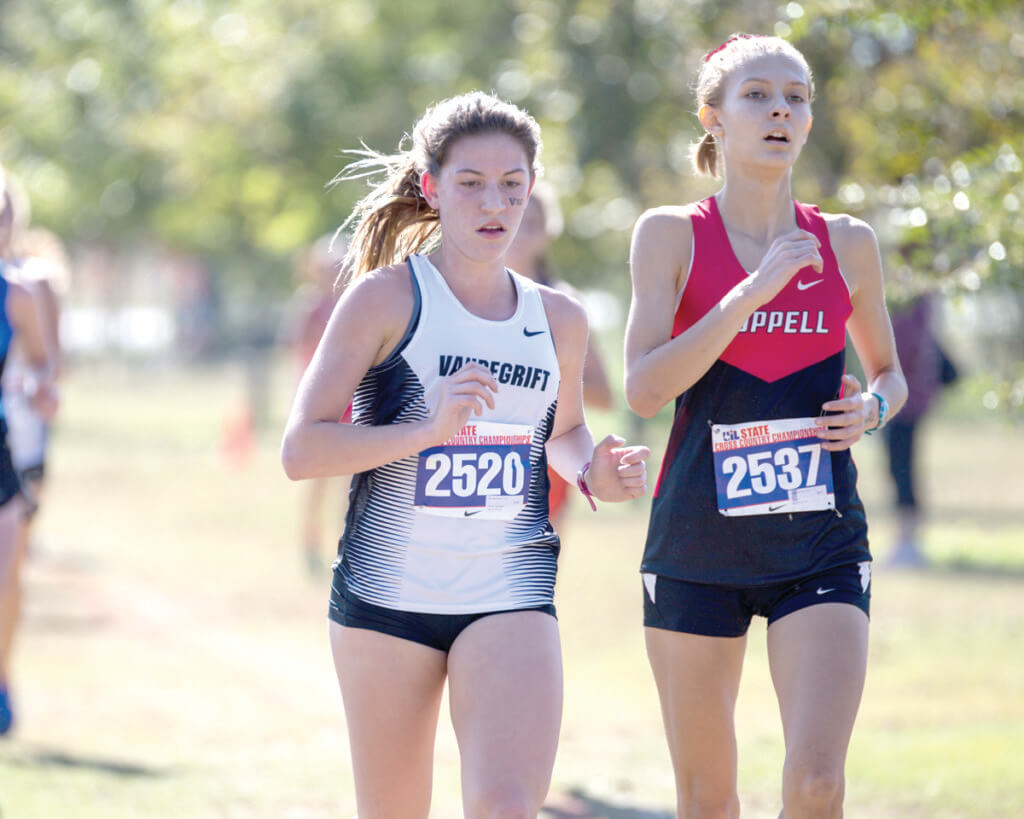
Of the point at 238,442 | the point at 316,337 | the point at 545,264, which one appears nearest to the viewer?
the point at 545,264

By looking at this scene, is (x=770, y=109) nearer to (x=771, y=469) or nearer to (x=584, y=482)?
(x=771, y=469)

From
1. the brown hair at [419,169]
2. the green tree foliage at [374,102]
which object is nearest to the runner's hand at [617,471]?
the brown hair at [419,169]

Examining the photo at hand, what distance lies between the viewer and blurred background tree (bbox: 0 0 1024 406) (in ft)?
29.3

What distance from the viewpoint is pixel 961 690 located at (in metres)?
7.66

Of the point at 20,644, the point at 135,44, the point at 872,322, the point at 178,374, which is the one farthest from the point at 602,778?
the point at 178,374

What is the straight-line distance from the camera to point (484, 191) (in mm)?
3473

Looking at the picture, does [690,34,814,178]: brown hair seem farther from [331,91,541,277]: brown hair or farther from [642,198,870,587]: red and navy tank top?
[331,91,541,277]: brown hair

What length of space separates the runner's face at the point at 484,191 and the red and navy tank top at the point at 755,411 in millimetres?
511

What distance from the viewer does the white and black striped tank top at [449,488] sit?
3406 millimetres

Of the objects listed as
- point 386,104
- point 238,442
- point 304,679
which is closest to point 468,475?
point 304,679

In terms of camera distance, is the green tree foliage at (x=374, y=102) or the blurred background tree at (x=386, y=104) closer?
the blurred background tree at (x=386, y=104)

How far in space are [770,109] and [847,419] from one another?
0.75 meters

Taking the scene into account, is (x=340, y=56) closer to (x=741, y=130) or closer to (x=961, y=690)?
(x=961, y=690)

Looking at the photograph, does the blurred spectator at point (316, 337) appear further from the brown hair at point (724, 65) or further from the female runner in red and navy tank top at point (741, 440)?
the female runner in red and navy tank top at point (741, 440)
